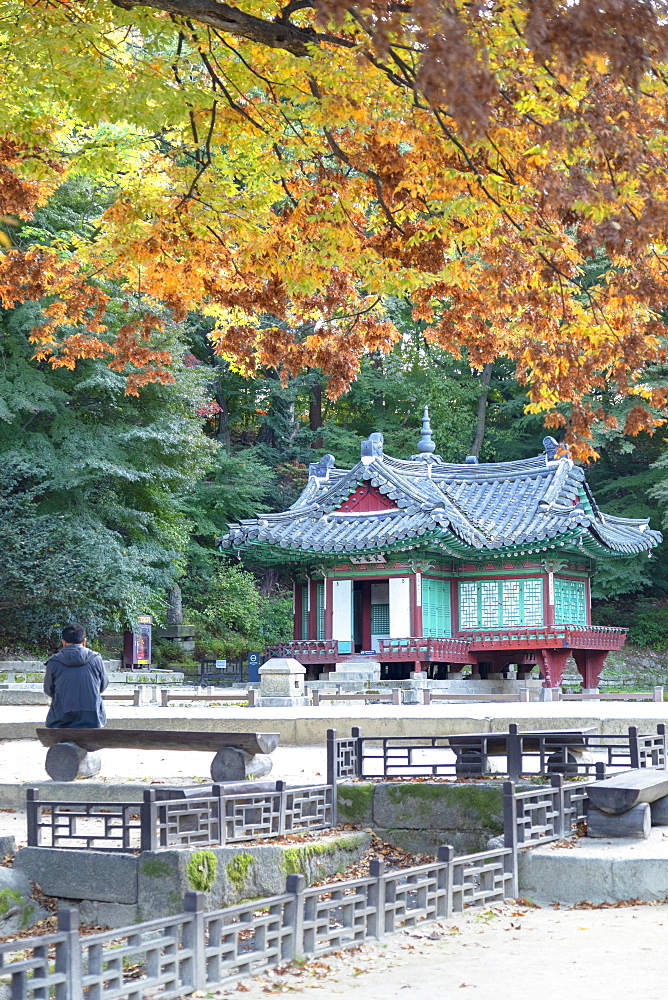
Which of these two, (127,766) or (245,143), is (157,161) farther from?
(127,766)

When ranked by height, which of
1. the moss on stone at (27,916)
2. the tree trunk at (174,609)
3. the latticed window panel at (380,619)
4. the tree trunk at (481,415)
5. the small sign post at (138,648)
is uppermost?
the tree trunk at (481,415)

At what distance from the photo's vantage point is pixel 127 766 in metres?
14.8

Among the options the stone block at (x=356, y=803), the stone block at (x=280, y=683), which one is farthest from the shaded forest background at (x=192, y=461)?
the stone block at (x=356, y=803)

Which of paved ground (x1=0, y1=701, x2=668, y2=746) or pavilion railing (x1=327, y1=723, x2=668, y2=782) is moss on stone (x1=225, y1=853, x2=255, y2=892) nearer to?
pavilion railing (x1=327, y1=723, x2=668, y2=782)

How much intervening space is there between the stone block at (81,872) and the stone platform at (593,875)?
3.10m

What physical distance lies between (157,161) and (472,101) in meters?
6.35

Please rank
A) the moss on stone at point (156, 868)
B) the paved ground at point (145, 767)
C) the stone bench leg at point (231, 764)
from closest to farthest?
the moss on stone at point (156, 868), the stone bench leg at point (231, 764), the paved ground at point (145, 767)

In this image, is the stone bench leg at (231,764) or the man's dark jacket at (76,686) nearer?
the stone bench leg at (231,764)

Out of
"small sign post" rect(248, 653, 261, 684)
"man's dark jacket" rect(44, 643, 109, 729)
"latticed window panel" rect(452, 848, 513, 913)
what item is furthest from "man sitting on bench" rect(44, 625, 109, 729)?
"small sign post" rect(248, 653, 261, 684)

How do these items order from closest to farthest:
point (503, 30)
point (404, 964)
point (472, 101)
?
point (472, 101) → point (404, 964) → point (503, 30)

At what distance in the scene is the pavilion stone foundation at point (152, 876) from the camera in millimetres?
8695

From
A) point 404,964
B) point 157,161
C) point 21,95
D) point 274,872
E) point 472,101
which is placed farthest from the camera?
point 157,161

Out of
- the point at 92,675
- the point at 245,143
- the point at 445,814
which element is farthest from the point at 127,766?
the point at 245,143

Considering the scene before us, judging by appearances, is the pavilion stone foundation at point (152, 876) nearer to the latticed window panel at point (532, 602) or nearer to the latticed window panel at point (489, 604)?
the latticed window panel at point (532, 602)
